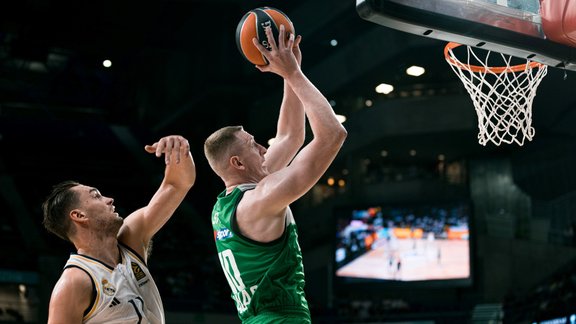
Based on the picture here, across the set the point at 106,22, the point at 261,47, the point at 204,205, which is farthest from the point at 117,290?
the point at 204,205

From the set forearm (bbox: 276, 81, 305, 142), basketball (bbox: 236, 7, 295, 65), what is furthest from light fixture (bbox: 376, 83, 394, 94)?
basketball (bbox: 236, 7, 295, 65)

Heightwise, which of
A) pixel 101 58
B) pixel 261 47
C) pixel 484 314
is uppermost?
pixel 261 47

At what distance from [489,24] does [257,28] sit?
1.36 m

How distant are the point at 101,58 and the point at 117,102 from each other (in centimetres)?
153

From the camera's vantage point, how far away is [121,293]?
3510 mm

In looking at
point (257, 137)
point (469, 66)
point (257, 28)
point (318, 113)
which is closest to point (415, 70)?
point (257, 137)

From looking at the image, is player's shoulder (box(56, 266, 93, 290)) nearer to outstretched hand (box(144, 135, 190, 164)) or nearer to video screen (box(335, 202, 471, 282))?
outstretched hand (box(144, 135, 190, 164))

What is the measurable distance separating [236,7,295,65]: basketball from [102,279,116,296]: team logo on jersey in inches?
46.7

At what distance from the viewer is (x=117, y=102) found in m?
18.2

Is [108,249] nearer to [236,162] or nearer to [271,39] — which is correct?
[236,162]

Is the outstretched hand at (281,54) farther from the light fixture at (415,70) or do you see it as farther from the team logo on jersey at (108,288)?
the light fixture at (415,70)

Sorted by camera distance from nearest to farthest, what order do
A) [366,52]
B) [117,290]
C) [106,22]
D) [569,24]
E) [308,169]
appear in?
[308,169] < [117,290] < [569,24] < [106,22] < [366,52]

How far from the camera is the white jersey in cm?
345

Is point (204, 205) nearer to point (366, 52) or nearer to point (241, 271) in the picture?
point (366, 52)
